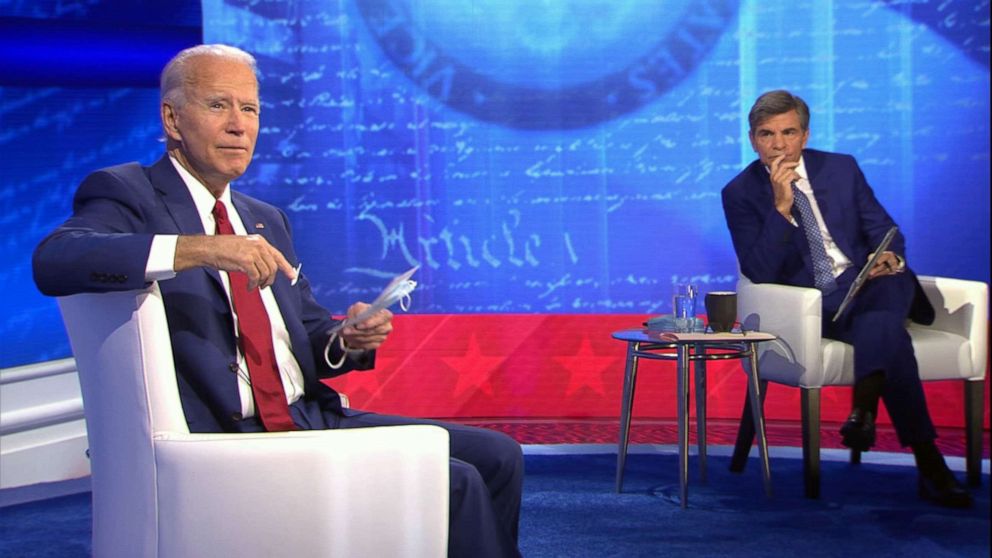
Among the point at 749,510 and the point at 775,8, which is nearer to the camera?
the point at 749,510

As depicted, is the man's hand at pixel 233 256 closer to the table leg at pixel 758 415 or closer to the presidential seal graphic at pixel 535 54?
the table leg at pixel 758 415

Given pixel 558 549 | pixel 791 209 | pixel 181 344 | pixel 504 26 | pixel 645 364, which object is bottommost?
pixel 558 549

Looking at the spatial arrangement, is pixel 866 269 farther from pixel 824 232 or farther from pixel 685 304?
pixel 685 304

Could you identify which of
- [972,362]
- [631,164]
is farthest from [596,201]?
[972,362]

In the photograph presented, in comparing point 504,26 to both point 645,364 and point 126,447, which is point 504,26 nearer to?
point 645,364

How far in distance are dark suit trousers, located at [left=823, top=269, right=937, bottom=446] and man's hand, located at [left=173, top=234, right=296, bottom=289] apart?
244 cm

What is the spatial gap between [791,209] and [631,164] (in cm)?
117

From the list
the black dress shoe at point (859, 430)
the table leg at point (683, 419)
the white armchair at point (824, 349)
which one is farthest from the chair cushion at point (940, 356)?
the table leg at point (683, 419)

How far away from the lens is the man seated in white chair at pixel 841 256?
142 inches

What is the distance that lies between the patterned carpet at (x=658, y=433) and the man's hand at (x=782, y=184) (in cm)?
115

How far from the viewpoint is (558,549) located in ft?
10.2

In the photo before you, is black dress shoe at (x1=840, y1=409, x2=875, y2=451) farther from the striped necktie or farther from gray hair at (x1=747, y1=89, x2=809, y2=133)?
gray hair at (x1=747, y1=89, x2=809, y2=133)

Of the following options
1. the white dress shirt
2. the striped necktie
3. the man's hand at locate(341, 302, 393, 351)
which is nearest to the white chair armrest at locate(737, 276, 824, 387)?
the striped necktie

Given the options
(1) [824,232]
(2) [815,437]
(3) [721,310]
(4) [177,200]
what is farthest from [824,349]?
(4) [177,200]
